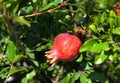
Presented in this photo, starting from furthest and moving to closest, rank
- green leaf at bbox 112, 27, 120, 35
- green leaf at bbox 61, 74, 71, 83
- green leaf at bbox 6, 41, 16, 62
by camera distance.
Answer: green leaf at bbox 61, 74, 71, 83, green leaf at bbox 6, 41, 16, 62, green leaf at bbox 112, 27, 120, 35

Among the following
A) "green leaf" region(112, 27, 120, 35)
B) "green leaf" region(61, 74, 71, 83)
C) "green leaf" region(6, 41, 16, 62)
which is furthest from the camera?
"green leaf" region(61, 74, 71, 83)

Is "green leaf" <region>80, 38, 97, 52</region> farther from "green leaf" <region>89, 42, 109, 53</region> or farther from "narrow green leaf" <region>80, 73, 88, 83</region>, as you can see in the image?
"narrow green leaf" <region>80, 73, 88, 83</region>

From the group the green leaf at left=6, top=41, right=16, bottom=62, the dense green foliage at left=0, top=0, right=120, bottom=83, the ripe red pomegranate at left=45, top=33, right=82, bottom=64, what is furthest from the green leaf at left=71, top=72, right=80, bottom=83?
the green leaf at left=6, top=41, right=16, bottom=62

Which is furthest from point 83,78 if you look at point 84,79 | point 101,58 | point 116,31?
point 116,31

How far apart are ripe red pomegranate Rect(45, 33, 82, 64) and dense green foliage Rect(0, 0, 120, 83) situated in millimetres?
36

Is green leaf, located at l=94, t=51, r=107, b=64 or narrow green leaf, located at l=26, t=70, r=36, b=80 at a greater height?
green leaf, located at l=94, t=51, r=107, b=64

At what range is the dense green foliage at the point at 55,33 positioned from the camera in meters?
1.46

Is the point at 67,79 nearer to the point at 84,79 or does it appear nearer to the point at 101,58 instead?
the point at 84,79

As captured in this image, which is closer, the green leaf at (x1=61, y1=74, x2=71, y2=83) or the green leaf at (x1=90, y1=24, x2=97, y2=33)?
the green leaf at (x1=90, y1=24, x2=97, y2=33)

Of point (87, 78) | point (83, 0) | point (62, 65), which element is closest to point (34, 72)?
point (62, 65)

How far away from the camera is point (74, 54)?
1.47 meters

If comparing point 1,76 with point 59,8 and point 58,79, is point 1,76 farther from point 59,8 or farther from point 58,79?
point 59,8

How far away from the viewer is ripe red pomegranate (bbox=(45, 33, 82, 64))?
4.77 ft

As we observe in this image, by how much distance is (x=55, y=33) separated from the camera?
5.59ft
